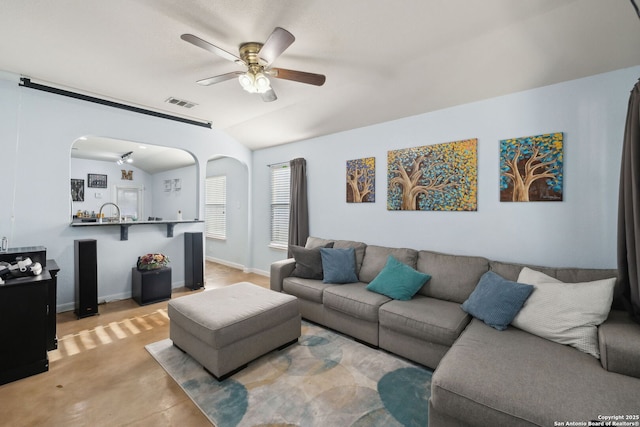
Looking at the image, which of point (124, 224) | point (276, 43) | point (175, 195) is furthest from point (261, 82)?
point (175, 195)

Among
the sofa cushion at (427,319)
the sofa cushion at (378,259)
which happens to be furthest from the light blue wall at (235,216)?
the sofa cushion at (427,319)

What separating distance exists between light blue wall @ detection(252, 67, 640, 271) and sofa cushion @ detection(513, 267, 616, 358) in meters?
0.66

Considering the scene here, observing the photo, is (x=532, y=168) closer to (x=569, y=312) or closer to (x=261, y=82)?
(x=569, y=312)

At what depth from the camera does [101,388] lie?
2.05 meters

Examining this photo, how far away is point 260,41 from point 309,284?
2.47 meters

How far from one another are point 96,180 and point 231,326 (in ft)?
25.5

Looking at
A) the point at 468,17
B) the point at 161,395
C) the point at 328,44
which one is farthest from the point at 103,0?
the point at 161,395

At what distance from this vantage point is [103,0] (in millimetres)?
1897

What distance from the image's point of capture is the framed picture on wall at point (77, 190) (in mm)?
7129

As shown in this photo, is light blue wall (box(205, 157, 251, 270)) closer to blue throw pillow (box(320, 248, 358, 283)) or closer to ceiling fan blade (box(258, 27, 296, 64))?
blue throw pillow (box(320, 248, 358, 283))

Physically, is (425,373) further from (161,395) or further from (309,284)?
(161,395)

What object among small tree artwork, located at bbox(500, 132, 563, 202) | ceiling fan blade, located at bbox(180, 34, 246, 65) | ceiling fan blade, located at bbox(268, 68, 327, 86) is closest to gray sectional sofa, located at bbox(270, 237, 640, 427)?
small tree artwork, located at bbox(500, 132, 563, 202)

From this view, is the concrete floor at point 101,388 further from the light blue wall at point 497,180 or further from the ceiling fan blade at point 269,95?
the light blue wall at point 497,180

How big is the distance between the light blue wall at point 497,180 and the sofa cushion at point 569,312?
2.18ft
